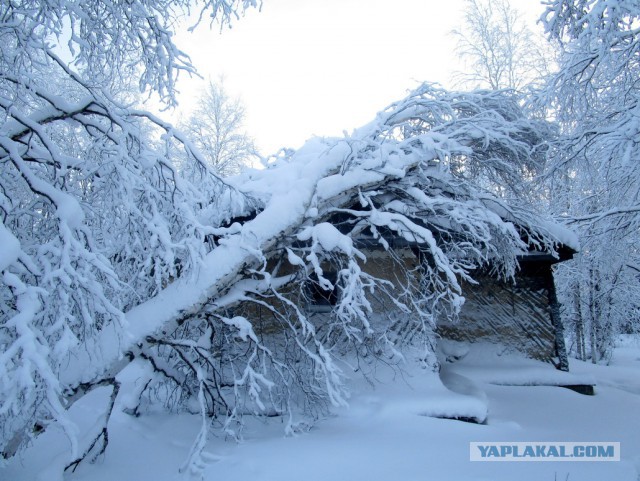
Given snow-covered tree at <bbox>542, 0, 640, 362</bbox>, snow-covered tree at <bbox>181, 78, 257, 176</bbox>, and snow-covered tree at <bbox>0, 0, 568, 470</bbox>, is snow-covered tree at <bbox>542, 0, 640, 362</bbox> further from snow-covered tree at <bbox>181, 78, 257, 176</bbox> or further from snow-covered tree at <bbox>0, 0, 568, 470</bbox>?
snow-covered tree at <bbox>181, 78, 257, 176</bbox>

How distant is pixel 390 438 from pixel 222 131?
14984mm

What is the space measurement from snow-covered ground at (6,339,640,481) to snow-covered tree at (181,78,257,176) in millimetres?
11262

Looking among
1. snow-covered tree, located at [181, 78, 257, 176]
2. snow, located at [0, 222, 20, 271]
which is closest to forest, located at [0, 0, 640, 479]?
snow, located at [0, 222, 20, 271]

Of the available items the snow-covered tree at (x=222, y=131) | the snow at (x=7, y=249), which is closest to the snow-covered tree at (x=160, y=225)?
the snow at (x=7, y=249)

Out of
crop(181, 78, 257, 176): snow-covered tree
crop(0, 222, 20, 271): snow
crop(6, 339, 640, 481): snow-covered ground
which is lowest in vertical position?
crop(6, 339, 640, 481): snow-covered ground

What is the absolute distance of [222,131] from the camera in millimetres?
16875

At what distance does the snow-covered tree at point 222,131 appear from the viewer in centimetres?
1634

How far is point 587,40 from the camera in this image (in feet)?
13.9

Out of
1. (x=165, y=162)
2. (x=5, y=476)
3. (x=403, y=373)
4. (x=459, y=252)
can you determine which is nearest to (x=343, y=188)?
(x=459, y=252)

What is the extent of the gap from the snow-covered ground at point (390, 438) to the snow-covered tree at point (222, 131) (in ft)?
36.9

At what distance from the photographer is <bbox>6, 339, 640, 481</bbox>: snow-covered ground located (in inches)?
137

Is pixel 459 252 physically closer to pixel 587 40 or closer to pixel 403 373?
pixel 403 373

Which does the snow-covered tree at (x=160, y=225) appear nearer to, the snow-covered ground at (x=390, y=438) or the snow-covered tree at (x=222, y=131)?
the snow-covered ground at (x=390, y=438)

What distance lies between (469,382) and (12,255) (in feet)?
20.0
